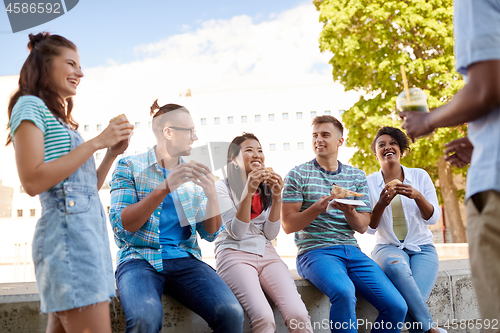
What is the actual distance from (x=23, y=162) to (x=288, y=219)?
1.94 metres

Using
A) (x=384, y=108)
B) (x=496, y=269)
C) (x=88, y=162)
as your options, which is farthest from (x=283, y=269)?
(x=384, y=108)

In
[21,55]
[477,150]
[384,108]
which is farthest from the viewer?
[384,108]

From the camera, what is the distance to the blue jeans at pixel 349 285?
2.70m

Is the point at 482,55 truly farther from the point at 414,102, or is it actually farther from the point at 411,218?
the point at 411,218

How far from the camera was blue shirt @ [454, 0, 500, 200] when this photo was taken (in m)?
1.21

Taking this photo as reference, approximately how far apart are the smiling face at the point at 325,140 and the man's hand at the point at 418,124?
183 cm

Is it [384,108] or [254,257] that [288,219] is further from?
[384,108]

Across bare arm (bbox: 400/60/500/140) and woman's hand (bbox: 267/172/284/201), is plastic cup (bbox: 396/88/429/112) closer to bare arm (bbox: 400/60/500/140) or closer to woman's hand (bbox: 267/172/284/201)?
bare arm (bbox: 400/60/500/140)

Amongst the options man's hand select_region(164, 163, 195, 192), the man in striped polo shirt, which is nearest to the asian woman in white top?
the man in striped polo shirt

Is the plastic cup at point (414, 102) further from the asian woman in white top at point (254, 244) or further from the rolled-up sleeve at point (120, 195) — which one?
the rolled-up sleeve at point (120, 195)

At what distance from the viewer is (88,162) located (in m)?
1.83

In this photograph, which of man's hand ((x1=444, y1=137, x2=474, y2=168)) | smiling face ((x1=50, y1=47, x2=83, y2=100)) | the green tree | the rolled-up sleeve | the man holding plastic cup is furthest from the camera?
the green tree

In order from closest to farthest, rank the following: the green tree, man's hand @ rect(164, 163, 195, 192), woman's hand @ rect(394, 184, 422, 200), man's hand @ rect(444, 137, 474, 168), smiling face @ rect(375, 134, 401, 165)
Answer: man's hand @ rect(444, 137, 474, 168) < man's hand @ rect(164, 163, 195, 192) < woman's hand @ rect(394, 184, 422, 200) < smiling face @ rect(375, 134, 401, 165) < the green tree

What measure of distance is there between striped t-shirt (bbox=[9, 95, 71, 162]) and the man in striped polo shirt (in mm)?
1785
